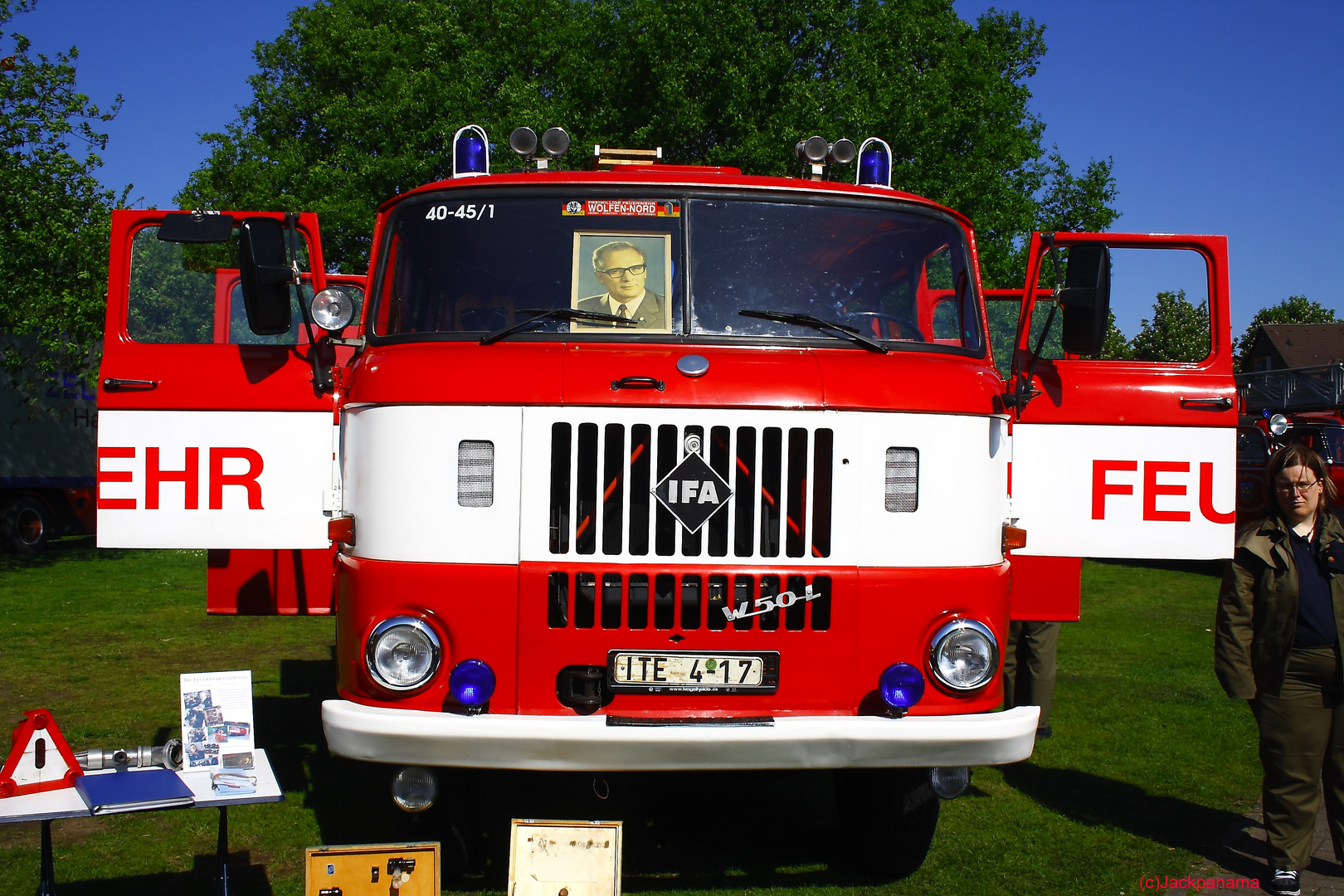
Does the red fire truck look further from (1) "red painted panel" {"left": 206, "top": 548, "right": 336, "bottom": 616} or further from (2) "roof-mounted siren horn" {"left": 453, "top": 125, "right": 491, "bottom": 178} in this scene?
(1) "red painted panel" {"left": 206, "top": 548, "right": 336, "bottom": 616}

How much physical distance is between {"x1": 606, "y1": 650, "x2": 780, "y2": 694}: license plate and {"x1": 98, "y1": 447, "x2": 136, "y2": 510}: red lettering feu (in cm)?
231

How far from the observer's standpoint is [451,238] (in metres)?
4.57

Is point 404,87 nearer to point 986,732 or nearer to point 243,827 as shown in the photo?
point 243,827

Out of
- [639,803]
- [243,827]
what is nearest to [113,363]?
[243,827]

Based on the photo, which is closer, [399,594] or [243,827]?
[399,594]

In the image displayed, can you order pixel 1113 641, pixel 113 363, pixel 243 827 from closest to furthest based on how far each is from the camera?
1. pixel 113 363
2. pixel 243 827
3. pixel 1113 641

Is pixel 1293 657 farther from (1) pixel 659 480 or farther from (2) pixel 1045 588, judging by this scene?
(1) pixel 659 480

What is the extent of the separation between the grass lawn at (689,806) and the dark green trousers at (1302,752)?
19.5 inches

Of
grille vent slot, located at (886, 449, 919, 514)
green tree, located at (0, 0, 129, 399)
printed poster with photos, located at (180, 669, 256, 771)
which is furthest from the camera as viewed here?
green tree, located at (0, 0, 129, 399)

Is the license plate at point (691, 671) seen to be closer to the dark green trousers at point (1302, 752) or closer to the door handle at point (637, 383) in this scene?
the door handle at point (637, 383)

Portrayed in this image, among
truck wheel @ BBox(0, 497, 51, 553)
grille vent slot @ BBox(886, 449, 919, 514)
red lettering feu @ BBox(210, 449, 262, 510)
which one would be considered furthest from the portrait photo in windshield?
truck wheel @ BBox(0, 497, 51, 553)

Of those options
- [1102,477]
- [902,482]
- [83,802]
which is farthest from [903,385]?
[83,802]

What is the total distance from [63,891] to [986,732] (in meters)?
3.70

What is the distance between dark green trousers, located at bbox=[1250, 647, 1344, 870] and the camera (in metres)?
4.90
